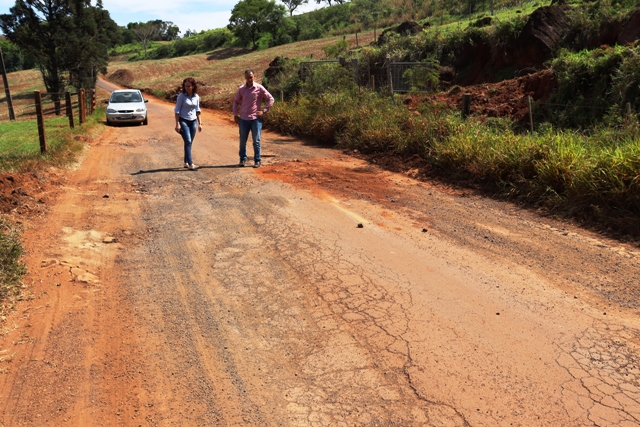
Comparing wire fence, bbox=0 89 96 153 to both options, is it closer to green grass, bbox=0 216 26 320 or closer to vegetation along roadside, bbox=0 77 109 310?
vegetation along roadside, bbox=0 77 109 310

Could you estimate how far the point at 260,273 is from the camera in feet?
16.5

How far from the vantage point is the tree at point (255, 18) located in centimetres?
7750

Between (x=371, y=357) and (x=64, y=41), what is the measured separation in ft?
145

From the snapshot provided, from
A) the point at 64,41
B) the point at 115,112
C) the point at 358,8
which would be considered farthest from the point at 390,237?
the point at 358,8

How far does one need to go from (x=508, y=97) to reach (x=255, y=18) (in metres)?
70.2

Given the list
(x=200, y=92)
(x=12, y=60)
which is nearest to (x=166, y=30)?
(x=12, y=60)

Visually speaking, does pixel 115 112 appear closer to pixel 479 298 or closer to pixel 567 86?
pixel 567 86

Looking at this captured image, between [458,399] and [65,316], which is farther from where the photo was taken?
[65,316]

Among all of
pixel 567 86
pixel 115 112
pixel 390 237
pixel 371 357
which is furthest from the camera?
pixel 115 112

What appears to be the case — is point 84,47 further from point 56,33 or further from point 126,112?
point 126,112

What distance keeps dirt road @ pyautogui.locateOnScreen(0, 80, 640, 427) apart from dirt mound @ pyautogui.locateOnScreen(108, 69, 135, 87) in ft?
199

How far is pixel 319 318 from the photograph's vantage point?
420 cm

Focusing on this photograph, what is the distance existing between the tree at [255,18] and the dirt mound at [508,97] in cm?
6616

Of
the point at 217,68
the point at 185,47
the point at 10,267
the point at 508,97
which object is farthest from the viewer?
the point at 185,47
